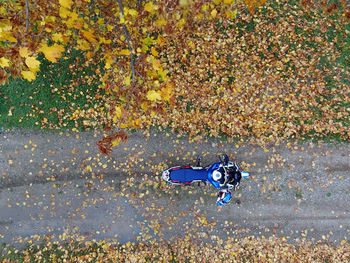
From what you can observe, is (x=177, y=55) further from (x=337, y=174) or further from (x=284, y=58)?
(x=337, y=174)

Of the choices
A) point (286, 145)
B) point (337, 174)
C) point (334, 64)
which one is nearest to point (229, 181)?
point (286, 145)

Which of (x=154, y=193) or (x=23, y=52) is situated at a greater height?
(x=23, y=52)

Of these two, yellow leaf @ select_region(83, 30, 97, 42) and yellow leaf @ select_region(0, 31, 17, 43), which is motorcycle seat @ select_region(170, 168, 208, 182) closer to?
yellow leaf @ select_region(83, 30, 97, 42)

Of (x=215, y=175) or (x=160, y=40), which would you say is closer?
(x=215, y=175)

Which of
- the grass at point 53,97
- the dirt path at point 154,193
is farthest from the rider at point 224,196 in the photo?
the grass at point 53,97

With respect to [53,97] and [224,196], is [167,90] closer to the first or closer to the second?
[224,196]

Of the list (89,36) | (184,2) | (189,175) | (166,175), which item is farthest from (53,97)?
(184,2)

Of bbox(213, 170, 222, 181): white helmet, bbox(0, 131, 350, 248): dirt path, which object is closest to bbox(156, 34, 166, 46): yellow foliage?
bbox(0, 131, 350, 248): dirt path
